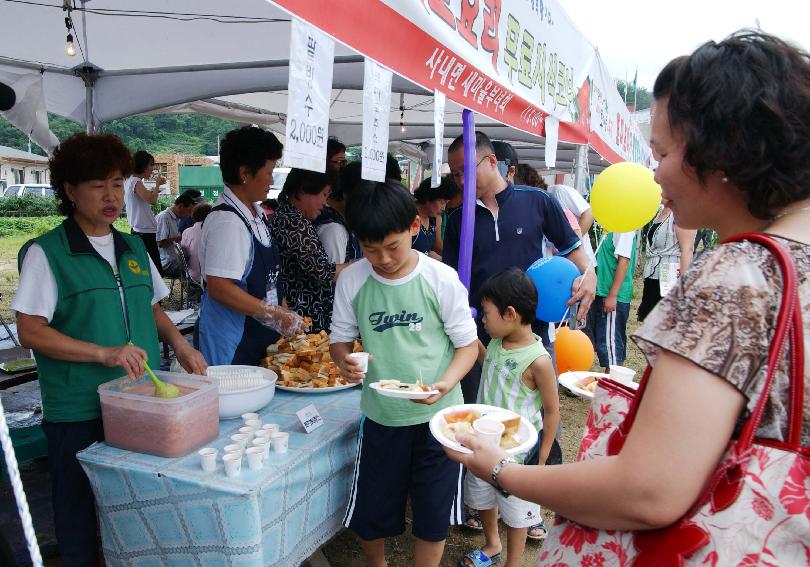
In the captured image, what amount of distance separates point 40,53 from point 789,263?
198 inches

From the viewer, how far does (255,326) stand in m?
2.76

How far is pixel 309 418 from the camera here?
207 centimetres

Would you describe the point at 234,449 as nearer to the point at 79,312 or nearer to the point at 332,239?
the point at 79,312

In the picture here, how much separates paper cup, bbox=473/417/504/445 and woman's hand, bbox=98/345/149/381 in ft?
3.97

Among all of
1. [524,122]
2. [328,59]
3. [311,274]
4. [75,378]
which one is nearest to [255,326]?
[311,274]

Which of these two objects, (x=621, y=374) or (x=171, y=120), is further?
(x=171, y=120)

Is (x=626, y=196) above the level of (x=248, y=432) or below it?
above

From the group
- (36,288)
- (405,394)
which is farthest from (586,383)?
(36,288)

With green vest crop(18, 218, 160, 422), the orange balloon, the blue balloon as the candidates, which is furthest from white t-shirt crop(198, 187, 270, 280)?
the orange balloon

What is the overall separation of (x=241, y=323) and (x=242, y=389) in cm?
67

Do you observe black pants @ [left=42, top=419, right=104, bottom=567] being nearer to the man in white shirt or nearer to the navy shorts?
the navy shorts

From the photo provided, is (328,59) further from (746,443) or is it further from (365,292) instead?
(746,443)

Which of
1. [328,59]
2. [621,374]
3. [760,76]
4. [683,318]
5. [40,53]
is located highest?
[40,53]

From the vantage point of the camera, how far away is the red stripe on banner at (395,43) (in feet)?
4.44
